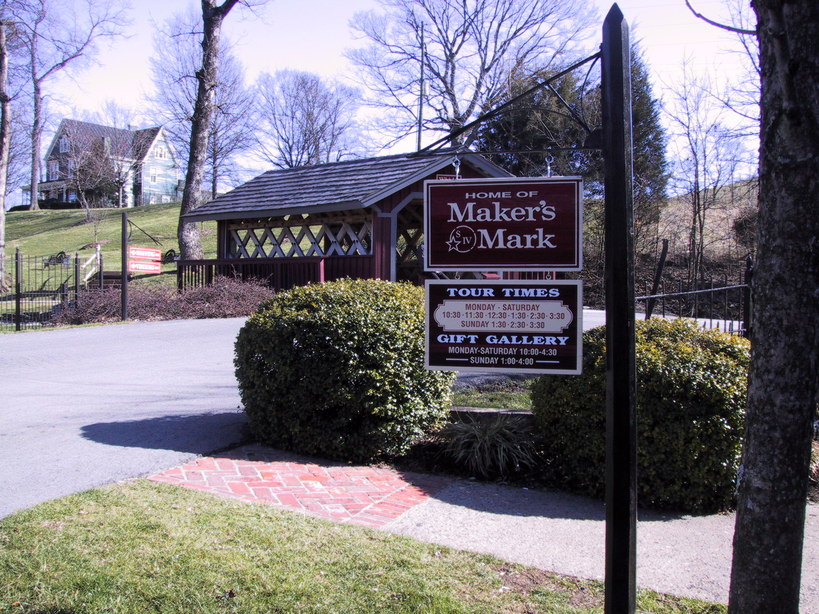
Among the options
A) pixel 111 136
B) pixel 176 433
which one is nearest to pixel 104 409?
pixel 176 433

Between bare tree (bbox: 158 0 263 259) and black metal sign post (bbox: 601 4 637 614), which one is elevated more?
bare tree (bbox: 158 0 263 259)

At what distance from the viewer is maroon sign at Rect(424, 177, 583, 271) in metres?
3.51

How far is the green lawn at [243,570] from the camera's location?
327cm

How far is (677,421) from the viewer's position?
16.1 feet

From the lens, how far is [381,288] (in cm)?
648

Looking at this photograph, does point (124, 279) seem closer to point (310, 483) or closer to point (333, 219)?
point (333, 219)

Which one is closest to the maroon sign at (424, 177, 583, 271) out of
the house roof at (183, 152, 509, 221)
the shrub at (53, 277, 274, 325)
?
the house roof at (183, 152, 509, 221)

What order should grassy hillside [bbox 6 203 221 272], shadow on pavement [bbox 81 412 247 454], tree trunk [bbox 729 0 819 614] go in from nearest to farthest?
tree trunk [bbox 729 0 819 614] < shadow on pavement [bbox 81 412 247 454] < grassy hillside [bbox 6 203 221 272]

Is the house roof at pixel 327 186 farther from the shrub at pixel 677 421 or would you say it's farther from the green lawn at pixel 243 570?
the green lawn at pixel 243 570

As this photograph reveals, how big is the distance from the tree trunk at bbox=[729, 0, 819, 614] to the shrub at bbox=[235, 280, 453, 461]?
3.59 metres

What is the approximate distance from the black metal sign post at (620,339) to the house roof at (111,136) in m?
57.3

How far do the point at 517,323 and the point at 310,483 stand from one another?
8.06 feet

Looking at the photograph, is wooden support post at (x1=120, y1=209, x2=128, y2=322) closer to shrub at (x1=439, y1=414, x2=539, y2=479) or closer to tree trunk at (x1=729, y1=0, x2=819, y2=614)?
shrub at (x1=439, y1=414, x2=539, y2=479)

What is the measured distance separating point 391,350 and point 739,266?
21065 millimetres
